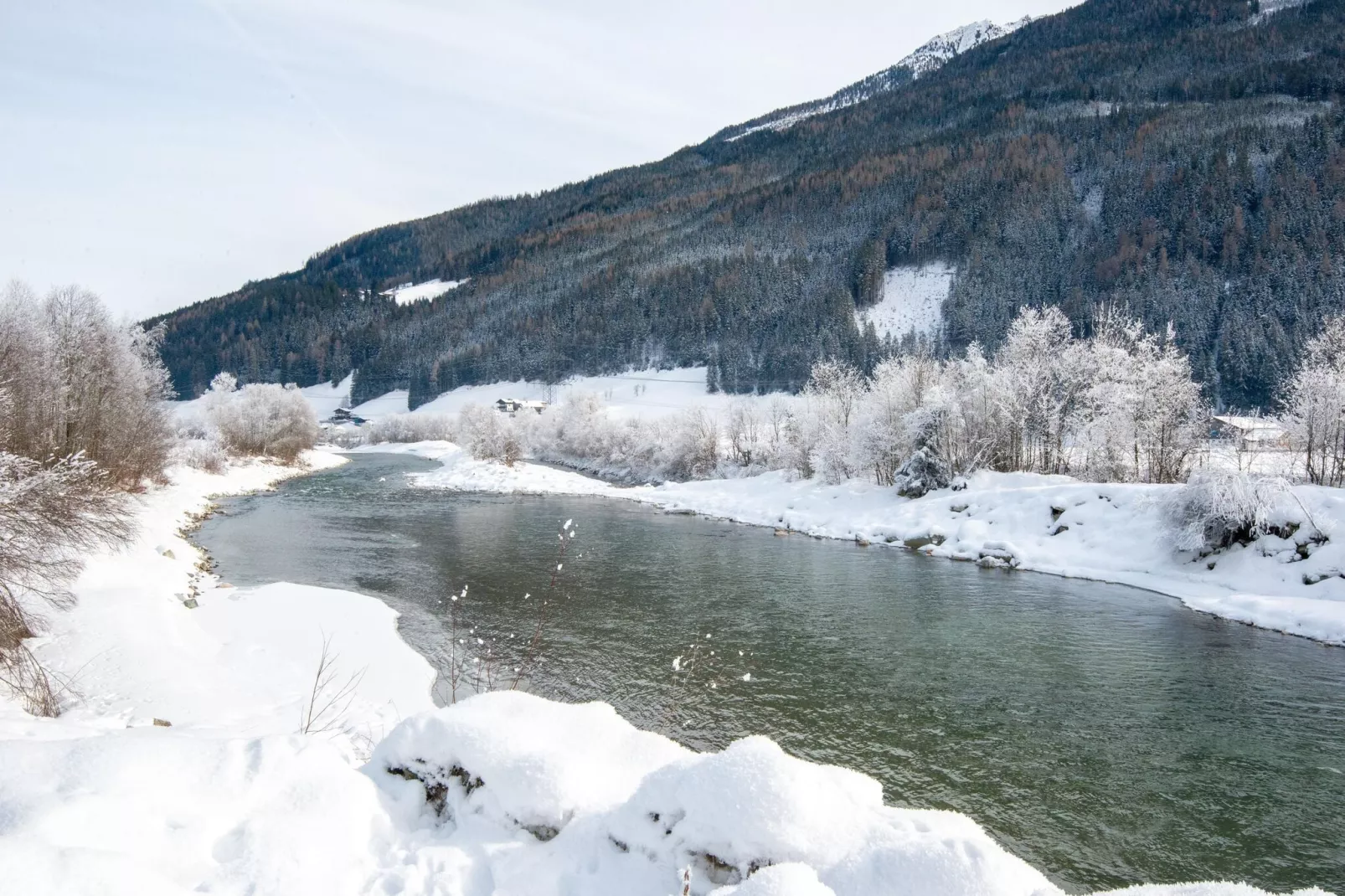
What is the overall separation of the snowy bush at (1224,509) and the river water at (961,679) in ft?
13.0

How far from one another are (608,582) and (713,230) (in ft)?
545

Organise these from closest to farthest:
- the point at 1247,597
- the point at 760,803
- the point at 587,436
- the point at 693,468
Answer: the point at 760,803 → the point at 1247,597 → the point at 693,468 → the point at 587,436

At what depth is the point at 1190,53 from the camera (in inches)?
7190

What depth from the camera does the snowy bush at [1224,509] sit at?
23.2 m

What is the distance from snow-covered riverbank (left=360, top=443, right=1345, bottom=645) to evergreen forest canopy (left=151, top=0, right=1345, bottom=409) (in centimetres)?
6593

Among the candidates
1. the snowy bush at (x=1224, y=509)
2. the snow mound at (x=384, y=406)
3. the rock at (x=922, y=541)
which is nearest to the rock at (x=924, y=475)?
the rock at (x=922, y=541)

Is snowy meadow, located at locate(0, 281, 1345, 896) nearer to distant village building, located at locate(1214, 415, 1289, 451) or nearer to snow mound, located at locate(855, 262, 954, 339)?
distant village building, located at locate(1214, 415, 1289, 451)

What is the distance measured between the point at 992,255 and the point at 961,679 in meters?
130

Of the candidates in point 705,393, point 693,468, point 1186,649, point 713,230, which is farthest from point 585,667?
point 713,230

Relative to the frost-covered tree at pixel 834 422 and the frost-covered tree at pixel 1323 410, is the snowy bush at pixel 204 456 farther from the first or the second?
the frost-covered tree at pixel 1323 410

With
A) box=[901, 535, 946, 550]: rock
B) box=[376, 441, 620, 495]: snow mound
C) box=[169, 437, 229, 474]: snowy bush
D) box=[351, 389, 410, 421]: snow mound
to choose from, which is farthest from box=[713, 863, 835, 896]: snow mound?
box=[351, 389, 410, 421]: snow mound

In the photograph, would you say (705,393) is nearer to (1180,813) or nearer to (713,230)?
(713,230)

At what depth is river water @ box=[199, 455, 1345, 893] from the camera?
1005cm

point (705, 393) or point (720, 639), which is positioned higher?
point (705, 393)
